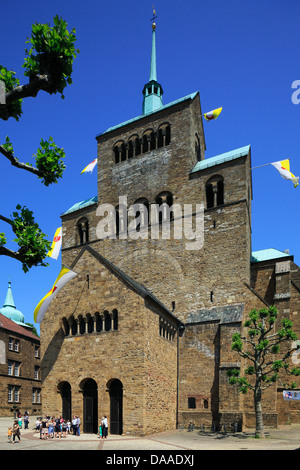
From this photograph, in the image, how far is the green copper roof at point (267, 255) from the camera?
1515 inches

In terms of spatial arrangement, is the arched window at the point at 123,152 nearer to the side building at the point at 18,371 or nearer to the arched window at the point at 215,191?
the arched window at the point at 215,191

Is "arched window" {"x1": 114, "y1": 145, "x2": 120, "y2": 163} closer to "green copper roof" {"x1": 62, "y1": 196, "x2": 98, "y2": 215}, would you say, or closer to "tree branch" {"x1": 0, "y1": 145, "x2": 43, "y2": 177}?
"green copper roof" {"x1": 62, "y1": 196, "x2": 98, "y2": 215}

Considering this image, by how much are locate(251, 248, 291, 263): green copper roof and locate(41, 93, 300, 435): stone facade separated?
91 centimetres

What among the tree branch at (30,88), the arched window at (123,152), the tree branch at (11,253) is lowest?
the tree branch at (11,253)

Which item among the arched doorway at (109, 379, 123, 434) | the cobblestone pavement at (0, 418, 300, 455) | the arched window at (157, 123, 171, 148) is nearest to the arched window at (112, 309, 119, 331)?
the arched doorway at (109, 379, 123, 434)

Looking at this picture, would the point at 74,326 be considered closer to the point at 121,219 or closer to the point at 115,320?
the point at 115,320

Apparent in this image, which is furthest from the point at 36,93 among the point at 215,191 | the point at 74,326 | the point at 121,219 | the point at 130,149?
the point at 130,149

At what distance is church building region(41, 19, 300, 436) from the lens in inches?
1085

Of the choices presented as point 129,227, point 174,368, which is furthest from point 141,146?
point 174,368

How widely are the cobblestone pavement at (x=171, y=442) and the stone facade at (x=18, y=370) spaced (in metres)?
18.1

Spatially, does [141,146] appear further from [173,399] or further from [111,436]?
[111,436]

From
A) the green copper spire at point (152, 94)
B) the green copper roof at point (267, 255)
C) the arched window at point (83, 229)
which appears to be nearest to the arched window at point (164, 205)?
the arched window at point (83, 229)

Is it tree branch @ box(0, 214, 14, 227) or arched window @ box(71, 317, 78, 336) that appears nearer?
tree branch @ box(0, 214, 14, 227)
